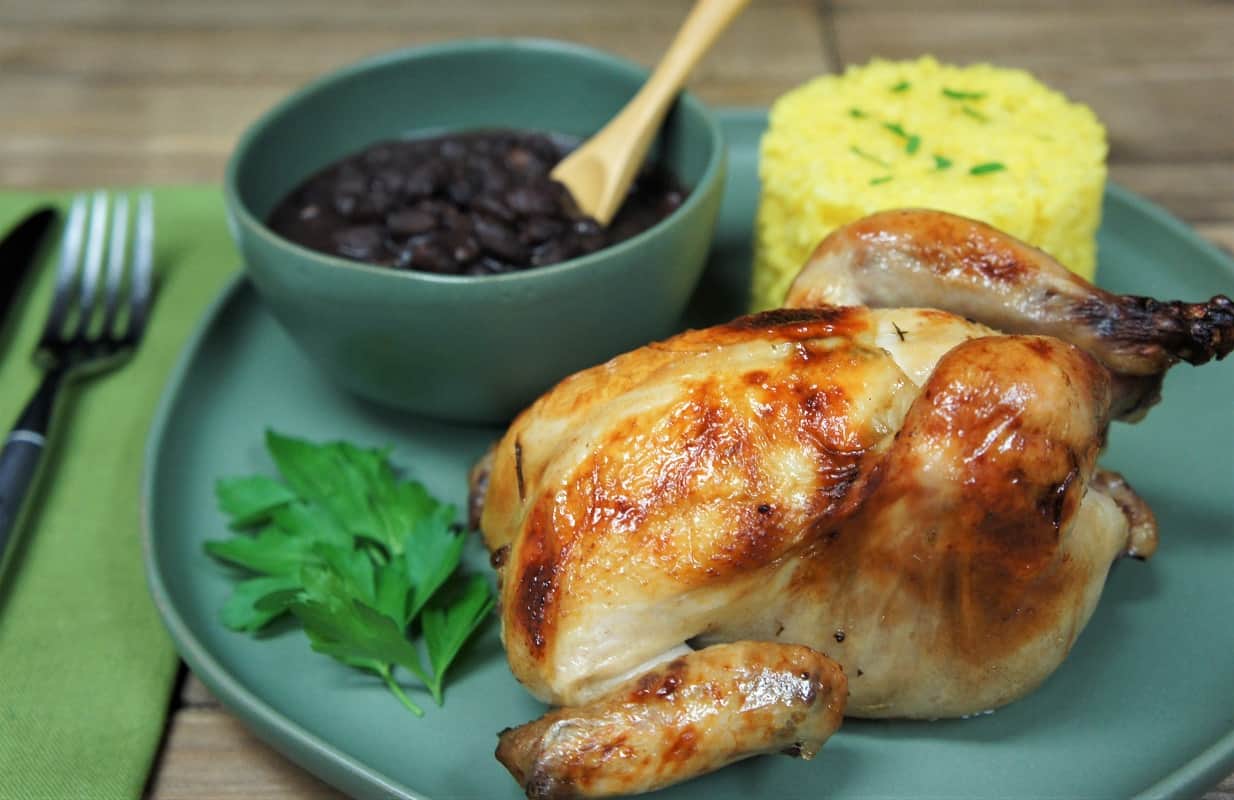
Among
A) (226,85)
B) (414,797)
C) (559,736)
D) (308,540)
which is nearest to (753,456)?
(559,736)

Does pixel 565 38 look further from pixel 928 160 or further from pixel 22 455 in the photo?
pixel 22 455

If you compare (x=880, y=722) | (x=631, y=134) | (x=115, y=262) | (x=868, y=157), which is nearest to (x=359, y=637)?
(x=880, y=722)

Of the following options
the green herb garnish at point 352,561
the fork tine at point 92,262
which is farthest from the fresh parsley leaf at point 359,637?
the fork tine at point 92,262

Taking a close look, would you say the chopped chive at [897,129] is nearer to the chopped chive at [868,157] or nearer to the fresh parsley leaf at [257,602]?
the chopped chive at [868,157]

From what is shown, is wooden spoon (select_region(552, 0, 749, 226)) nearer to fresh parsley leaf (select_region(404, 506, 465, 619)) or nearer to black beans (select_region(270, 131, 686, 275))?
black beans (select_region(270, 131, 686, 275))

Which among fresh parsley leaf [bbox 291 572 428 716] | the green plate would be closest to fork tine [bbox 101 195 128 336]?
the green plate

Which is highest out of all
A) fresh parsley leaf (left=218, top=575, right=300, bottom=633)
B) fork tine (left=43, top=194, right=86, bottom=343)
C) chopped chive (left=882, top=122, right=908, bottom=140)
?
chopped chive (left=882, top=122, right=908, bottom=140)
